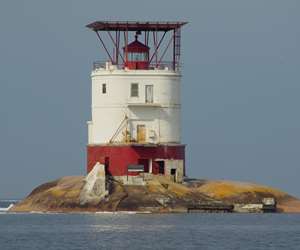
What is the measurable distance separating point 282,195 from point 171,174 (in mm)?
6771

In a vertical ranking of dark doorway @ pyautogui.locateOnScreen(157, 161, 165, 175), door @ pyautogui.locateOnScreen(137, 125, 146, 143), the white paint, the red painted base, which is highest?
the white paint

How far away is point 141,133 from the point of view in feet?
330

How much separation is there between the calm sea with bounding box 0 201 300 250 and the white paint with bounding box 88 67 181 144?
5.59 meters

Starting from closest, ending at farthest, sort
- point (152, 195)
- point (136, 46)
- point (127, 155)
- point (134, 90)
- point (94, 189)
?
point (152, 195) < point (94, 189) < point (127, 155) < point (134, 90) < point (136, 46)

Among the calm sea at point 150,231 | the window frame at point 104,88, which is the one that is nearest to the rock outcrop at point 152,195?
the calm sea at point 150,231

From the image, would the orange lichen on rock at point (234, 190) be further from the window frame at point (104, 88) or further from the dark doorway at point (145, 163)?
the window frame at point (104, 88)

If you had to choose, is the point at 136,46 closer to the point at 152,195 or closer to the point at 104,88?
the point at 104,88

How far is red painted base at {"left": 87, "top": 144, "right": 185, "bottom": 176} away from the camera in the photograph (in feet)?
327

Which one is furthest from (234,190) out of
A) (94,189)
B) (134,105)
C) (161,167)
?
(94,189)

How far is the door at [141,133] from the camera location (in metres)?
100

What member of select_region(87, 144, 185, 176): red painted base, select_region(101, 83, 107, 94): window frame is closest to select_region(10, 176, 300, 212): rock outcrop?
select_region(87, 144, 185, 176): red painted base

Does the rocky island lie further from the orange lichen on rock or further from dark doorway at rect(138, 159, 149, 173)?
dark doorway at rect(138, 159, 149, 173)

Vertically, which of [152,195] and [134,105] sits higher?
[134,105]

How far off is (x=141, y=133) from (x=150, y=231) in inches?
677
